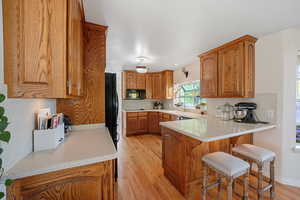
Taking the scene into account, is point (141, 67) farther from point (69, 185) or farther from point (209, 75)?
point (69, 185)

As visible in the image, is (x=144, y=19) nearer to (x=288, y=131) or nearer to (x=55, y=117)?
(x=55, y=117)

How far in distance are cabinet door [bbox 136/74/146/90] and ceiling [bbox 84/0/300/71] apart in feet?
7.94

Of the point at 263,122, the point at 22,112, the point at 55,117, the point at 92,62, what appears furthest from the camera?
the point at 263,122

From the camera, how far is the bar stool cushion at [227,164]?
124 cm

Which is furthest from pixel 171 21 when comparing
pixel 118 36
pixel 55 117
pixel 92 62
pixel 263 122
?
pixel 263 122

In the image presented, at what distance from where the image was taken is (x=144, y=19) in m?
1.63

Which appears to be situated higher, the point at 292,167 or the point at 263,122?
the point at 263,122

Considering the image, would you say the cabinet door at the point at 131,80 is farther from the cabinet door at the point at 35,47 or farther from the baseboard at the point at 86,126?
the cabinet door at the point at 35,47

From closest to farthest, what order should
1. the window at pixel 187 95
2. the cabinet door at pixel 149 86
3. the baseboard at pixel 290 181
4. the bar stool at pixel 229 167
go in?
the bar stool at pixel 229 167, the baseboard at pixel 290 181, the window at pixel 187 95, the cabinet door at pixel 149 86

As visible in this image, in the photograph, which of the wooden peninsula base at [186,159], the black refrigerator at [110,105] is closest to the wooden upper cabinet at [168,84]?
the wooden peninsula base at [186,159]

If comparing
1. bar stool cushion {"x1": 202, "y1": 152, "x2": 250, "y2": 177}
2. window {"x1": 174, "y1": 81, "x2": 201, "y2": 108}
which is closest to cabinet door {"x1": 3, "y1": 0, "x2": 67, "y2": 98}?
bar stool cushion {"x1": 202, "y1": 152, "x2": 250, "y2": 177}

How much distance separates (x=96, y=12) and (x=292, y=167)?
3.52 meters

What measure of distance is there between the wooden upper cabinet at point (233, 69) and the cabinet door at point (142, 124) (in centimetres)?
262

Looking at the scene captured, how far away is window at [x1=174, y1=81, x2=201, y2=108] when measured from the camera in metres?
3.82
